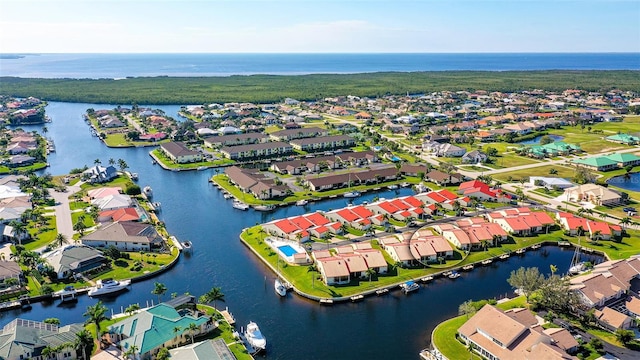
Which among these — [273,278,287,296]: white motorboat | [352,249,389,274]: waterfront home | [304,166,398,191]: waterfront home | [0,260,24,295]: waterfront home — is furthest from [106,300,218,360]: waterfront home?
[304,166,398,191]: waterfront home

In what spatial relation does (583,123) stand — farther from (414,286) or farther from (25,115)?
(25,115)

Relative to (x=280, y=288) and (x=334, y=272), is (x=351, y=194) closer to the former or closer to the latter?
(x=334, y=272)

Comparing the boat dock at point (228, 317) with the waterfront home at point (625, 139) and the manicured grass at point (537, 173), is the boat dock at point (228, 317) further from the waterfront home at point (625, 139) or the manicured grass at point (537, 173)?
the waterfront home at point (625, 139)

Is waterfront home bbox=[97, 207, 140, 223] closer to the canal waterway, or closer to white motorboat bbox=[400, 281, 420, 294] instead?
the canal waterway

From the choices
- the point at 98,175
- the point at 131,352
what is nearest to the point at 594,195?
the point at 131,352

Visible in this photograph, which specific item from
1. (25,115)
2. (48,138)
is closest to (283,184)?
(48,138)
